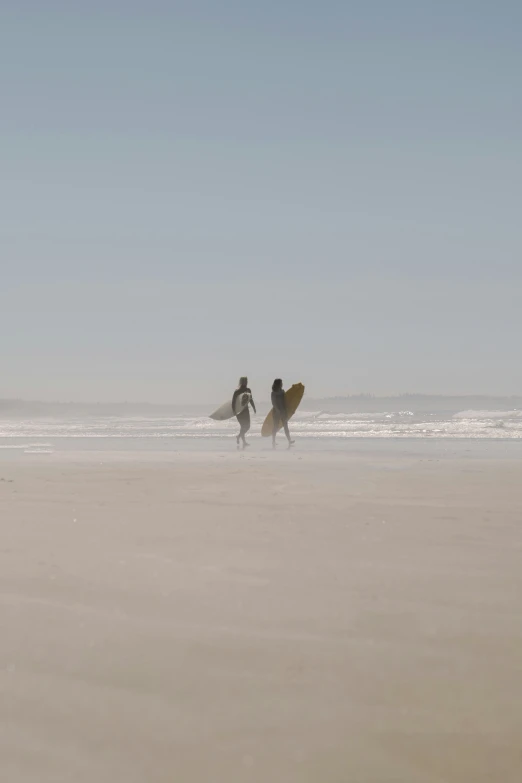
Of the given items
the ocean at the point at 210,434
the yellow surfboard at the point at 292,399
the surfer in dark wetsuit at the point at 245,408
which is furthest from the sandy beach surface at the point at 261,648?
the yellow surfboard at the point at 292,399

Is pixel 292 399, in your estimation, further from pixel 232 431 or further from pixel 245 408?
pixel 232 431

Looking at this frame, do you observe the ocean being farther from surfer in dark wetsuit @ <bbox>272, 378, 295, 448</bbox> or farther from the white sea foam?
surfer in dark wetsuit @ <bbox>272, 378, 295, 448</bbox>

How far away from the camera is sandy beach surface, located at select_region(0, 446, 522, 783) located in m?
2.19

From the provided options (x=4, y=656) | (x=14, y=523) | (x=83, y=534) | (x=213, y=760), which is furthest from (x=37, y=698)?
(x=14, y=523)

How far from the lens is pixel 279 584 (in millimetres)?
4004

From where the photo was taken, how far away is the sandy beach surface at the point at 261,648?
219 centimetres

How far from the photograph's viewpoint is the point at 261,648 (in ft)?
9.87

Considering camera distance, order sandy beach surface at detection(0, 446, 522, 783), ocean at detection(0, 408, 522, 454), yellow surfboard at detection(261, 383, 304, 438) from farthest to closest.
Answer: yellow surfboard at detection(261, 383, 304, 438), ocean at detection(0, 408, 522, 454), sandy beach surface at detection(0, 446, 522, 783)

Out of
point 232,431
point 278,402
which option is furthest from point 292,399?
point 232,431

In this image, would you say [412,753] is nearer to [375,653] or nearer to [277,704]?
[277,704]

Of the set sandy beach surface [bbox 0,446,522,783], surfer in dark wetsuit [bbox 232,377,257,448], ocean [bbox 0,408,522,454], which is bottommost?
sandy beach surface [bbox 0,446,522,783]

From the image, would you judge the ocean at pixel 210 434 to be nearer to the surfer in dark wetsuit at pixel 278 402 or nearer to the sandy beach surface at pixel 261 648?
the surfer in dark wetsuit at pixel 278 402

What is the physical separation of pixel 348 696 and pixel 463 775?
0.52 meters

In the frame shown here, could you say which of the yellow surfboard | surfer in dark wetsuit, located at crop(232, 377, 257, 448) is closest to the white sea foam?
the yellow surfboard
